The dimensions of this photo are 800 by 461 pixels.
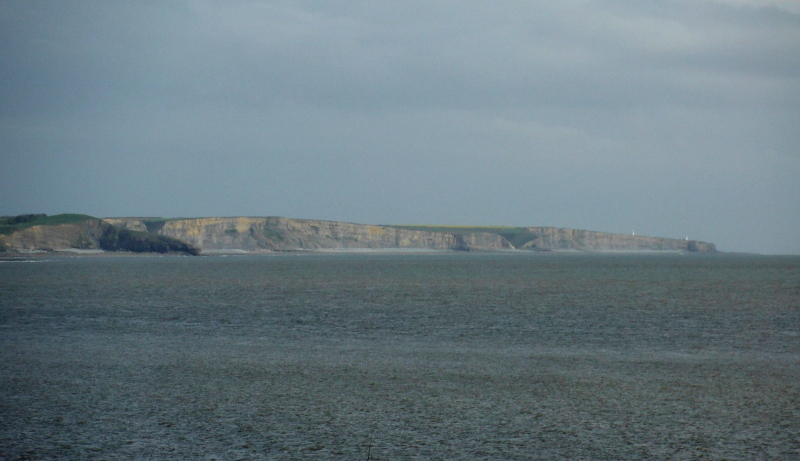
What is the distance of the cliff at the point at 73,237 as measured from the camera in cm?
15488

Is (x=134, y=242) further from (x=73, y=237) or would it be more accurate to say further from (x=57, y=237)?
(x=57, y=237)

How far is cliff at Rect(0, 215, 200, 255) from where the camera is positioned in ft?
508

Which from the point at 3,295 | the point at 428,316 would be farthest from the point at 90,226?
the point at 428,316

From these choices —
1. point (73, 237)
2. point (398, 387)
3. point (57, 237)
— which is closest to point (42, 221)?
point (57, 237)

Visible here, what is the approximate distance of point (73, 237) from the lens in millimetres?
164250

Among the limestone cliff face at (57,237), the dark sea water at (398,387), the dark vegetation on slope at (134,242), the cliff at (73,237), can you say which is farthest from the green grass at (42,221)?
the dark sea water at (398,387)

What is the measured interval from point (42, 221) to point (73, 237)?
7.65m

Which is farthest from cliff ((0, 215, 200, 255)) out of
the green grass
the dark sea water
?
the dark sea water

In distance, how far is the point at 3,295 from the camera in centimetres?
4228

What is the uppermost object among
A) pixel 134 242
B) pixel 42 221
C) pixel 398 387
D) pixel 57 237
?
pixel 42 221

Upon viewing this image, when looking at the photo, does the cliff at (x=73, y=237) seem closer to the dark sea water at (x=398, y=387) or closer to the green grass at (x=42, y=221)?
the green grass at (x=42, y=221)

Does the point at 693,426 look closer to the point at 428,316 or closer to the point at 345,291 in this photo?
the point at 428,316

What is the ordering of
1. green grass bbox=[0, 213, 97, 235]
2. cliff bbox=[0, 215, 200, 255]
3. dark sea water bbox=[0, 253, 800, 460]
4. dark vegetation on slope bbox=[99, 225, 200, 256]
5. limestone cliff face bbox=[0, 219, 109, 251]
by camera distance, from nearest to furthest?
1. dark sea water bbox=[0, 253, 800, 460]
2. limestone cliff face bbox=[0, 219, 109, 251]
3. cliff bbox=[0, 215, 200, 255]
4. green grass bbox=[0, 213, 97, 235]
5. dark vegetation on slope bbox=[99, 225, 200, 256]

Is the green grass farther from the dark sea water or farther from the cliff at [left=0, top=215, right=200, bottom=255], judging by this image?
the dark sea water
